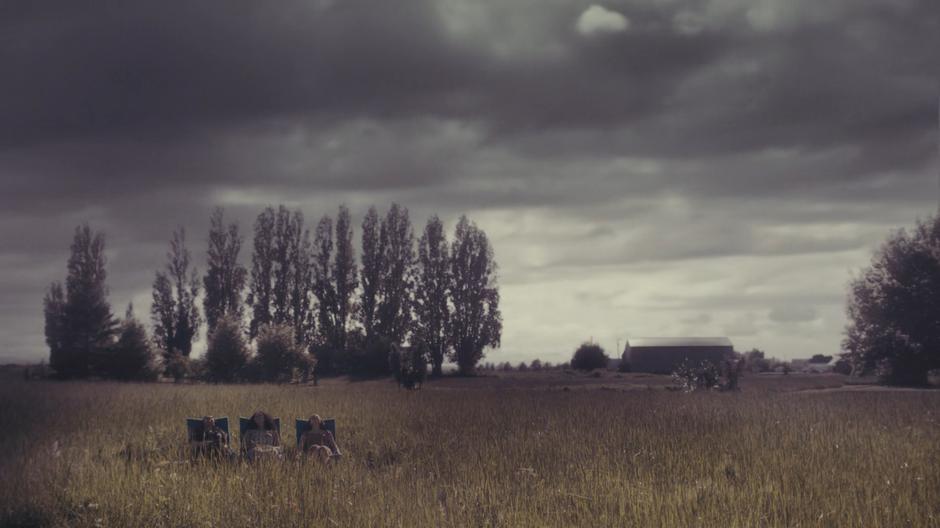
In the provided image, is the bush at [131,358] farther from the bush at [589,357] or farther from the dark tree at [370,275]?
the bush at [589,357]

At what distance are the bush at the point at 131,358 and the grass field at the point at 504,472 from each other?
1001 inches

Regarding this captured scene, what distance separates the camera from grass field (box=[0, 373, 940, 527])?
8328 millimetres

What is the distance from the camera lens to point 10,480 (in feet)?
35.1

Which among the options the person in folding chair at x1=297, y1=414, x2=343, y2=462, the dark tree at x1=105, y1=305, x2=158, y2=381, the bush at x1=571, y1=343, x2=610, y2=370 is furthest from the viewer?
the bush at x1=571, y1=343, x2=610, y2=370

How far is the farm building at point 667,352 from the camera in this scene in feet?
267

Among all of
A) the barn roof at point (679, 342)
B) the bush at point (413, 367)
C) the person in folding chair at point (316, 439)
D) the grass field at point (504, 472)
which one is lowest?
the grass field at point (504, 472)

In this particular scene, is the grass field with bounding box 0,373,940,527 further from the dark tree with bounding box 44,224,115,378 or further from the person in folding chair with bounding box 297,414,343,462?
the dark tree with bounding box 44,224,115,378

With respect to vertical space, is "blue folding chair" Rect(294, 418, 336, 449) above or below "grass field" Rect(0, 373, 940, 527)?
above

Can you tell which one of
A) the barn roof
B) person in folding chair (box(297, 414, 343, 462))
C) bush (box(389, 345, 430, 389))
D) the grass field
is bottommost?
the grass field

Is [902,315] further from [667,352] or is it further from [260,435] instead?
[667,352]

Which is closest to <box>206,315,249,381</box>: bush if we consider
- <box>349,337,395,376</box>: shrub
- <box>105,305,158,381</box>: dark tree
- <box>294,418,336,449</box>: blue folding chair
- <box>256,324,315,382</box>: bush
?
<box>256,324,315,382</box>: bush

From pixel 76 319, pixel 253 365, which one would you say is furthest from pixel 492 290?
pixel 76 319

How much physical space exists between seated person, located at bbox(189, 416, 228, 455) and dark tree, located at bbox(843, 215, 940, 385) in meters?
37.9

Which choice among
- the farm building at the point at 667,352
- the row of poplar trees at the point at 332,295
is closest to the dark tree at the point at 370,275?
the row of poplar trees at the point at 332,295
